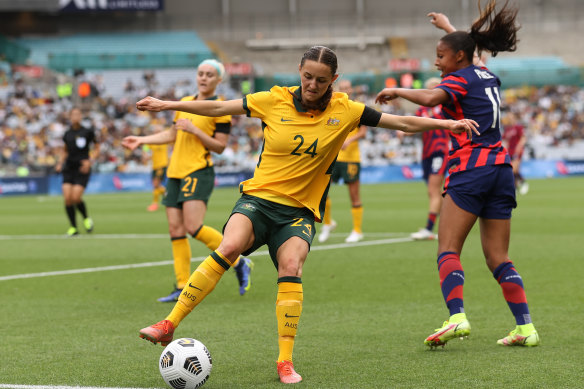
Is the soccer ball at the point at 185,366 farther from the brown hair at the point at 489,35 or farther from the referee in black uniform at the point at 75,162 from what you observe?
the referee in black uniform at the point at 75,162

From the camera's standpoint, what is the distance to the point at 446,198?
18.6 ft

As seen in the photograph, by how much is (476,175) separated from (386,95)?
0.89m

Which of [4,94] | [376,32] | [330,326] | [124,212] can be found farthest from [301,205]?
[376,32]

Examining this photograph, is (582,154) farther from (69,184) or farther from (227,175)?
(69,184)

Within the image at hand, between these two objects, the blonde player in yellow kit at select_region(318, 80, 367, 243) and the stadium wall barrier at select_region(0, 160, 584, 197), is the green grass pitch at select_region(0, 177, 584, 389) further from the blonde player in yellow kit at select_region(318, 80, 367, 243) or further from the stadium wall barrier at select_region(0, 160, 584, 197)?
the stadium wall barrier at select_region(0, 160, 584, 197)

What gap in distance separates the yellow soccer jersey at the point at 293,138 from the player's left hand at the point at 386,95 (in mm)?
256

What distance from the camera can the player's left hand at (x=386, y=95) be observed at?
17.3 feet

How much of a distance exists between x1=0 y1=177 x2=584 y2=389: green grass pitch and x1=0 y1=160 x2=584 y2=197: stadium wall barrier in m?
19.9

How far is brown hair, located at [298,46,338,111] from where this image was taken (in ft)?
15.8

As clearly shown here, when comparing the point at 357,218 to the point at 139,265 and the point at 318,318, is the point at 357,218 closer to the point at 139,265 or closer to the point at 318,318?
the point at 139,265

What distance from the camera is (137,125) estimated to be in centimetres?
4353

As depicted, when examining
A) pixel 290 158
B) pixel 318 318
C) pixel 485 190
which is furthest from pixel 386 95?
pixel 318 318

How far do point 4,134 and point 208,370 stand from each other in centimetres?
3887

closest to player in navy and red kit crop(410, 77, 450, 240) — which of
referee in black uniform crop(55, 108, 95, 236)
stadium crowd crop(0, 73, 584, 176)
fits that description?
referee in black uniform crop(55, 108, 95, 236)
